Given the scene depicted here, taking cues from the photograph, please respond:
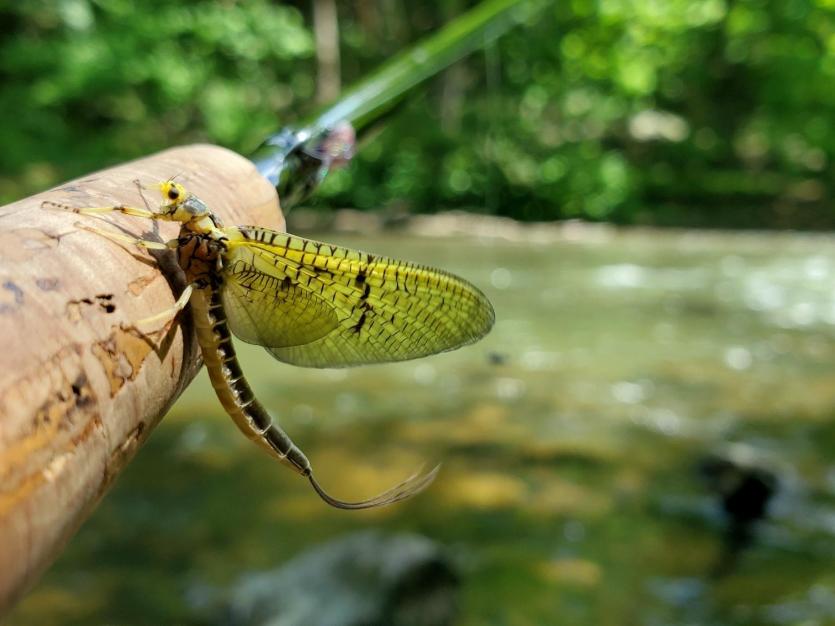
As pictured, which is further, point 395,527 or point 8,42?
point 8,42

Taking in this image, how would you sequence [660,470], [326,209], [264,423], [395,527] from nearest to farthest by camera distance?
[264,423] < [395,527] < [660,470] < [326,209]

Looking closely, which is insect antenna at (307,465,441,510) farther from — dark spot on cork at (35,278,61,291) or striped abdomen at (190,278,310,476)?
dark spot on cork at (35,278,61,291)

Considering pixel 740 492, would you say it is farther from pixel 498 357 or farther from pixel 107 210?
pixel 107 210

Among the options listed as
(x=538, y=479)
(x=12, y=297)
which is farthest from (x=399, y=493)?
(x=538, y=479)

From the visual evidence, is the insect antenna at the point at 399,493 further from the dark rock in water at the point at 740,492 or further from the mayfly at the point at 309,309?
the dark rock in water at the point at 740,492

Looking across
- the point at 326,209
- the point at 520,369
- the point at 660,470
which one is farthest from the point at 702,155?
the point at 660,470

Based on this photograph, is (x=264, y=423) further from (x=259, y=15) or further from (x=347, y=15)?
(x=347, y=15)

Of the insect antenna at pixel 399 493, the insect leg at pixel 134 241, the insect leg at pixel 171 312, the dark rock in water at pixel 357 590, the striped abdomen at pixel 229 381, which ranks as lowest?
the dark rock in water at pixel 357 590

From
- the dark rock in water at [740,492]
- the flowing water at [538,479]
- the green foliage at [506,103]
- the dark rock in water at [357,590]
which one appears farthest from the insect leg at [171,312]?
the green foliage at [506,103]
